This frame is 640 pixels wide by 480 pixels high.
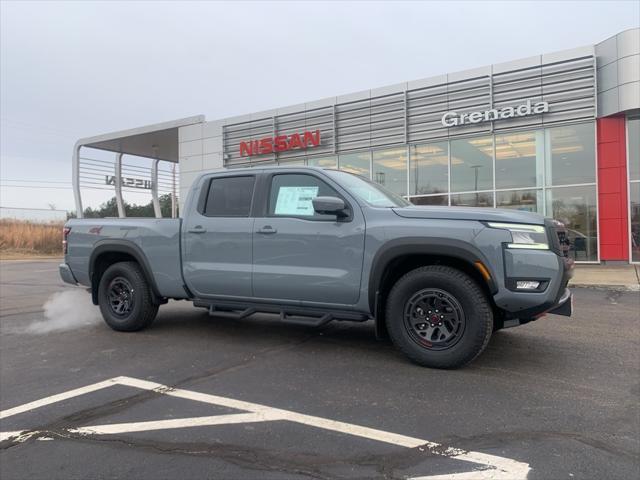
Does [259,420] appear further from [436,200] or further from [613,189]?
[436,200]

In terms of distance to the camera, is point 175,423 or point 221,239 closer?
point 175,423

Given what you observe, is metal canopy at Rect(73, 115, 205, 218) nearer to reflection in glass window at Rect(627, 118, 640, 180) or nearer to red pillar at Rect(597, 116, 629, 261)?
red pillar at Rect(597, 116, 629, 261)

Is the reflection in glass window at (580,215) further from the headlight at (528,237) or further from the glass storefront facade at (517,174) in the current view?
the headlight at (528,237)

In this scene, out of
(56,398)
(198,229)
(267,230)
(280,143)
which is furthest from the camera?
(280,143)

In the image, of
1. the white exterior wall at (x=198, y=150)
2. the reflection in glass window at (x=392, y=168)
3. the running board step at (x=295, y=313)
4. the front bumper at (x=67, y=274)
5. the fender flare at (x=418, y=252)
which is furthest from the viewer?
the white exterior wall at (x=198, y=150)

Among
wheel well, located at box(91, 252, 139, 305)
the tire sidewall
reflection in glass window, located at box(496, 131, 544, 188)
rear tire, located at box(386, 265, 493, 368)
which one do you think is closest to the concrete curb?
reflection in glass window, located at box(496, 131, 544, 188)

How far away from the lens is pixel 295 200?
5.18 meters

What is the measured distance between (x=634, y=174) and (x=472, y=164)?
15.4 ft

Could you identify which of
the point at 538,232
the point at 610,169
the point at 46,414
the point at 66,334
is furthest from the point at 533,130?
the point at 46,414

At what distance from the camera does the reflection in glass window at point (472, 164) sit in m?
16.4

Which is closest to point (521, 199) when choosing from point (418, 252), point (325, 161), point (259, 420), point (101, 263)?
point (325, 161)

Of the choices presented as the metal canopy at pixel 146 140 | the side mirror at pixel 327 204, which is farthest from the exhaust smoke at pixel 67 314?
the metal canopy at pixel 146 140

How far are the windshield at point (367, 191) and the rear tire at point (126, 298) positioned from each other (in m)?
2.78

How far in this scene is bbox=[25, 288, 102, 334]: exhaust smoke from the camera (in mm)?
6818
